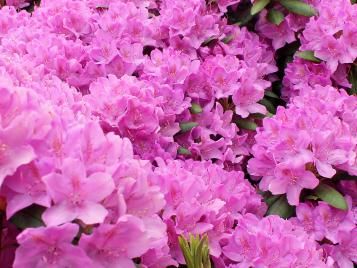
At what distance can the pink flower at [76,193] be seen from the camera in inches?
44.4

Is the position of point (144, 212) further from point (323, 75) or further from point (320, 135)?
point (323, 75)

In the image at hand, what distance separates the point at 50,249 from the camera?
1.14 m

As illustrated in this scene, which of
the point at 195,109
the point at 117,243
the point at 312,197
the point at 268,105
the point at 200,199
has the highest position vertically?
the point at 117,243

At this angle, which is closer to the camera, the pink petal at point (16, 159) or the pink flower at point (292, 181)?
the pink petal at point (16, 159)

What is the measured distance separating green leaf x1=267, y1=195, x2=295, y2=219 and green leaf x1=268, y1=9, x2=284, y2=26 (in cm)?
94

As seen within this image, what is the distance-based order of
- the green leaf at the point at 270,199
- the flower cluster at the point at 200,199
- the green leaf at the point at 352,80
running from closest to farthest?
the flower cluster at the point at 200,199 → the green leaf at the point at 270,199 → the green leaf at the point at 352,80

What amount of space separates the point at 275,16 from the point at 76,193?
188 cm

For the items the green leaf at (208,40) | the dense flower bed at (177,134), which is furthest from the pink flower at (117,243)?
the green leaf at (208,40)

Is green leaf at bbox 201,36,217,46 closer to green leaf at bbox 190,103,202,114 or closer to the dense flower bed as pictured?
the dense flower bed

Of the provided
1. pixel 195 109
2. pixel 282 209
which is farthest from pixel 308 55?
pixel 282 209

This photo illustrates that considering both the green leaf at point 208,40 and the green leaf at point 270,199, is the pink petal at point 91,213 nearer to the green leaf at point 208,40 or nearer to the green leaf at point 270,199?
the green leaf at point 270,199

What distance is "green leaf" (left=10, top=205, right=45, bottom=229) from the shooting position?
45.1 inches

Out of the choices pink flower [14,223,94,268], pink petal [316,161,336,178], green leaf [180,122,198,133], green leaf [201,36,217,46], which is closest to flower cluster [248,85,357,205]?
pink petal [316,161,336,178]

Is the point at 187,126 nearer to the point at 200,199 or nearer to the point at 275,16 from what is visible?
the point at 200,199
